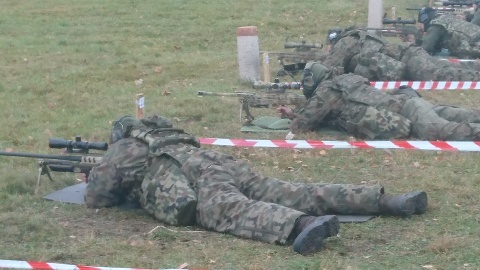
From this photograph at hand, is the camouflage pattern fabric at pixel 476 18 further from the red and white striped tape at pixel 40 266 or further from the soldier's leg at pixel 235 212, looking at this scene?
the red and white striped tape at pixel 40 266

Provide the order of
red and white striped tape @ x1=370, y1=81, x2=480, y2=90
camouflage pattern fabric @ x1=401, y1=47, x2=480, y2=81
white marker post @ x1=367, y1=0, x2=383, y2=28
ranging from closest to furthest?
red and white striped tape @ x1=370, y1=81, x2=480, y2=90 → camouflage pattern fabric @ x1=401, y1=47, x2=480, y2=81 → white marker post @ x1=367, y1=0, x2=383, y2=28

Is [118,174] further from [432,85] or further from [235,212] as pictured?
[432,85]

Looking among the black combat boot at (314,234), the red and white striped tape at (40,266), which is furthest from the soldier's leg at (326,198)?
the red and white striped tape at (40,266)

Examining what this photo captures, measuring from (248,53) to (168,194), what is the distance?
7426 mm

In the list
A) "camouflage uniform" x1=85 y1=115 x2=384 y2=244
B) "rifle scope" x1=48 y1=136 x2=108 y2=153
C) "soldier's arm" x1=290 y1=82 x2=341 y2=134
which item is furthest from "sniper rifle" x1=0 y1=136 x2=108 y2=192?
"soldier's arm" x1=290 y1=82 x2=341 y2=134

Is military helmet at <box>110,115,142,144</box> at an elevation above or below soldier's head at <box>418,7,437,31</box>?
below

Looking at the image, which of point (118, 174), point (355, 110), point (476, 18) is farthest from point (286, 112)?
point (476, 18)

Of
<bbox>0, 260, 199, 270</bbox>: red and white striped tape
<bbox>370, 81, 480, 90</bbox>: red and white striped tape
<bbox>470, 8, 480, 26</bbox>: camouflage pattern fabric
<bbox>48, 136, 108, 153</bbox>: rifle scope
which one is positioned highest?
<bbox>470, 8, 480, 26</bbox>: camouflage pattern fabric

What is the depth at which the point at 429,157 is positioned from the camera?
28.4 ft

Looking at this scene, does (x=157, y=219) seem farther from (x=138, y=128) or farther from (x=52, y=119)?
(x=52, y=119)

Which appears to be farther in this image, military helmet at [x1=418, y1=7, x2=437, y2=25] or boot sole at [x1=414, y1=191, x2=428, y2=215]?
military helmet at [x1=418, y1=7, x2=437, y2=25]

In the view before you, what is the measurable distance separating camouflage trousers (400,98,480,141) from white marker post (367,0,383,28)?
7.08 metres

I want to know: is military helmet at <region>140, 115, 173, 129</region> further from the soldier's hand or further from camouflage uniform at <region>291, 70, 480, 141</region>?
the soldier's hand

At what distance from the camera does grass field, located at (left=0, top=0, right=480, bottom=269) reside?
5.89m
